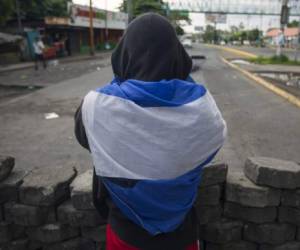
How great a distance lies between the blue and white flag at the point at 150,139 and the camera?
165 cm

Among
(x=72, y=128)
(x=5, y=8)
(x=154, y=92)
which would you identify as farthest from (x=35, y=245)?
(x=5, y=8)

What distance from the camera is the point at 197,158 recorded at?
5.85 ft

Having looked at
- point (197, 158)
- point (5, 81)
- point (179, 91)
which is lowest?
point (5, 81)

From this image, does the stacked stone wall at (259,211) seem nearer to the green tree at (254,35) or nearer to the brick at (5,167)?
the brick at (5,167)

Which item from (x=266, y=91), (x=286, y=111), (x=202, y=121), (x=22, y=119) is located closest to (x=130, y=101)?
(x=202, y=121)

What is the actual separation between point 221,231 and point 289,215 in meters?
0.53

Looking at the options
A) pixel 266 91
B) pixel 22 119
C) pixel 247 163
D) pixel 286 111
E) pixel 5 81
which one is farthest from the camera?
pixel 5 81

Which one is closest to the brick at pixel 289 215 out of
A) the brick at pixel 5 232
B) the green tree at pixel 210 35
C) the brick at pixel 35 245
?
the brick at pixel 35 245

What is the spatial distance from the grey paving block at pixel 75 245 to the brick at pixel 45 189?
1.06 feet

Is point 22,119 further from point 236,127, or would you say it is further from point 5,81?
point 5,81

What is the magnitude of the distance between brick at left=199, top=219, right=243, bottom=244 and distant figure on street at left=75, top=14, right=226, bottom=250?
135 cm

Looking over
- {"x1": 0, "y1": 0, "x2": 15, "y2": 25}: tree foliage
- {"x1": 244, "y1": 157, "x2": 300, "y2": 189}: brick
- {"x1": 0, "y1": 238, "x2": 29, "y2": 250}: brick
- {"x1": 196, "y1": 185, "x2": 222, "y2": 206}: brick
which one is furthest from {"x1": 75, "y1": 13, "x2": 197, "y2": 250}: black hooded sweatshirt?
{"x1": 0, "y1": 0, "x2": 15, "y2": 25}: tree foliage

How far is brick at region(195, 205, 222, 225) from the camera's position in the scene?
3.08 metres

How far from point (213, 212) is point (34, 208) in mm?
1353
